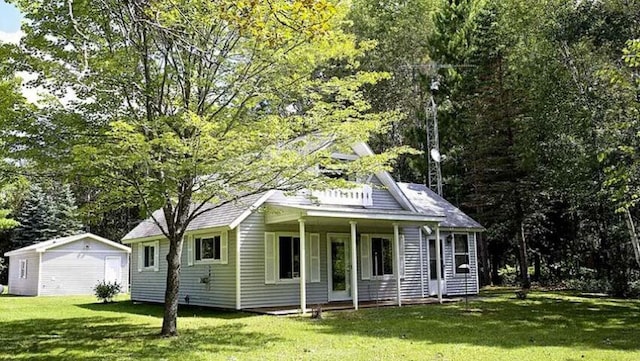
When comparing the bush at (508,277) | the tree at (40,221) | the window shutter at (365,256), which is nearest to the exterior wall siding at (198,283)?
the window shutter at (365,256)

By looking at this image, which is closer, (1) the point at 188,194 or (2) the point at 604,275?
(1) the point at 188,194

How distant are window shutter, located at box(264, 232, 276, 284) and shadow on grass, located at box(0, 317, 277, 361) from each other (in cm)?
309

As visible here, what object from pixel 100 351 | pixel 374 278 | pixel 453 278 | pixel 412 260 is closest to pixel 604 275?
pixel 453 278

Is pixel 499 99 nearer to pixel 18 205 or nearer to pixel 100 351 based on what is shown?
pixel 100 351

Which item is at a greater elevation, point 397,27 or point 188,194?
point 397,27

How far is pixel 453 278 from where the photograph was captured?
1969 cm

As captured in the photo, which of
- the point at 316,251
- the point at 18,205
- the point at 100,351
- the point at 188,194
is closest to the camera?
the point at 100,351

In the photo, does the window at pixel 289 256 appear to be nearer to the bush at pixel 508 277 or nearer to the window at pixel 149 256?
the window at pixel 149 256

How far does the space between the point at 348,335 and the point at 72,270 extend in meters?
21.2

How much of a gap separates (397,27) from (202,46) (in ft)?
71.2

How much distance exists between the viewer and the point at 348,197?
1662 cm

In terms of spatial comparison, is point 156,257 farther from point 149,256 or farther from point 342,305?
point 342,305

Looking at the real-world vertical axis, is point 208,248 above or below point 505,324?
above

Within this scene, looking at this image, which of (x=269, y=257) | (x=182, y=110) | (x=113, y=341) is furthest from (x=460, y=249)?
(x=113, y=341)
